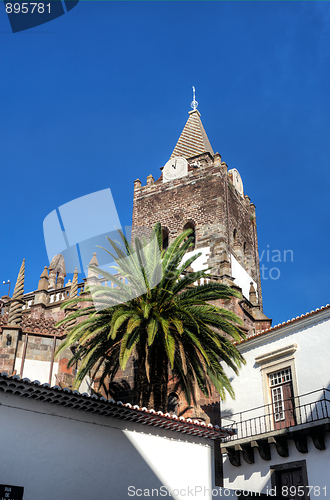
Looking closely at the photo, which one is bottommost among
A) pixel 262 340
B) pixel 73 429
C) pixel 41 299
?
pixel 73 429

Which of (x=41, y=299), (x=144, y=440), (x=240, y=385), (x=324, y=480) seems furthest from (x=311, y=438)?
(x=41, y=299)

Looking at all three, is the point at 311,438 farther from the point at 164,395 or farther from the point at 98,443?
the point at 98,443

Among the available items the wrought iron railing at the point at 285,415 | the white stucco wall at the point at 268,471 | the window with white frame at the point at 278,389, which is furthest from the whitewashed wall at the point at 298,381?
the window with white frame at the point at 278,389

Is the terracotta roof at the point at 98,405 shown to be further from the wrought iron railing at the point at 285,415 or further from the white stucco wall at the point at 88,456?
the wrought iron railing at the point at 285,415

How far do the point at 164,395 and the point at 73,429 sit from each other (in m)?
4.83

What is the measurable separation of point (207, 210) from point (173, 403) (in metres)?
15.2

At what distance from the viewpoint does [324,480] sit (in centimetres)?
1625

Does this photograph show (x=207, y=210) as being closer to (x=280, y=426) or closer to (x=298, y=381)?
(x=298, y=381)

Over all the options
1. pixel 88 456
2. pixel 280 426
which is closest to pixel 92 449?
pixel 88 456

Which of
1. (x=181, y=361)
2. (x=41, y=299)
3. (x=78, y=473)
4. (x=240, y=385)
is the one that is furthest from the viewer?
(x=41, y=299)

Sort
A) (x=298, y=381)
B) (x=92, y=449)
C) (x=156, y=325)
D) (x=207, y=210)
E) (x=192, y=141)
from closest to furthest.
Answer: (x=92, y=449)
(x=156, y=325)
(x=298, y=381)
(x=207, y=210)
(x=192, y=141)

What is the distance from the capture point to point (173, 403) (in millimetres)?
22094

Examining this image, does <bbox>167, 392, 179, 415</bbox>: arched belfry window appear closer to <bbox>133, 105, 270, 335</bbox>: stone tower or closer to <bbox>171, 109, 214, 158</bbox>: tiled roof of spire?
<bbox>133, 105, 270, 335</bbox>: stone tower

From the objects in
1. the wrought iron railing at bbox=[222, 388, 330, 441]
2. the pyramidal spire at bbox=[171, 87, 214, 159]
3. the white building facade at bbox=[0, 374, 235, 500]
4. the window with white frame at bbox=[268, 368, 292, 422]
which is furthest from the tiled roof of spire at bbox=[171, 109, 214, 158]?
the white building facade at bbox=[0, 374, 235, 500]
